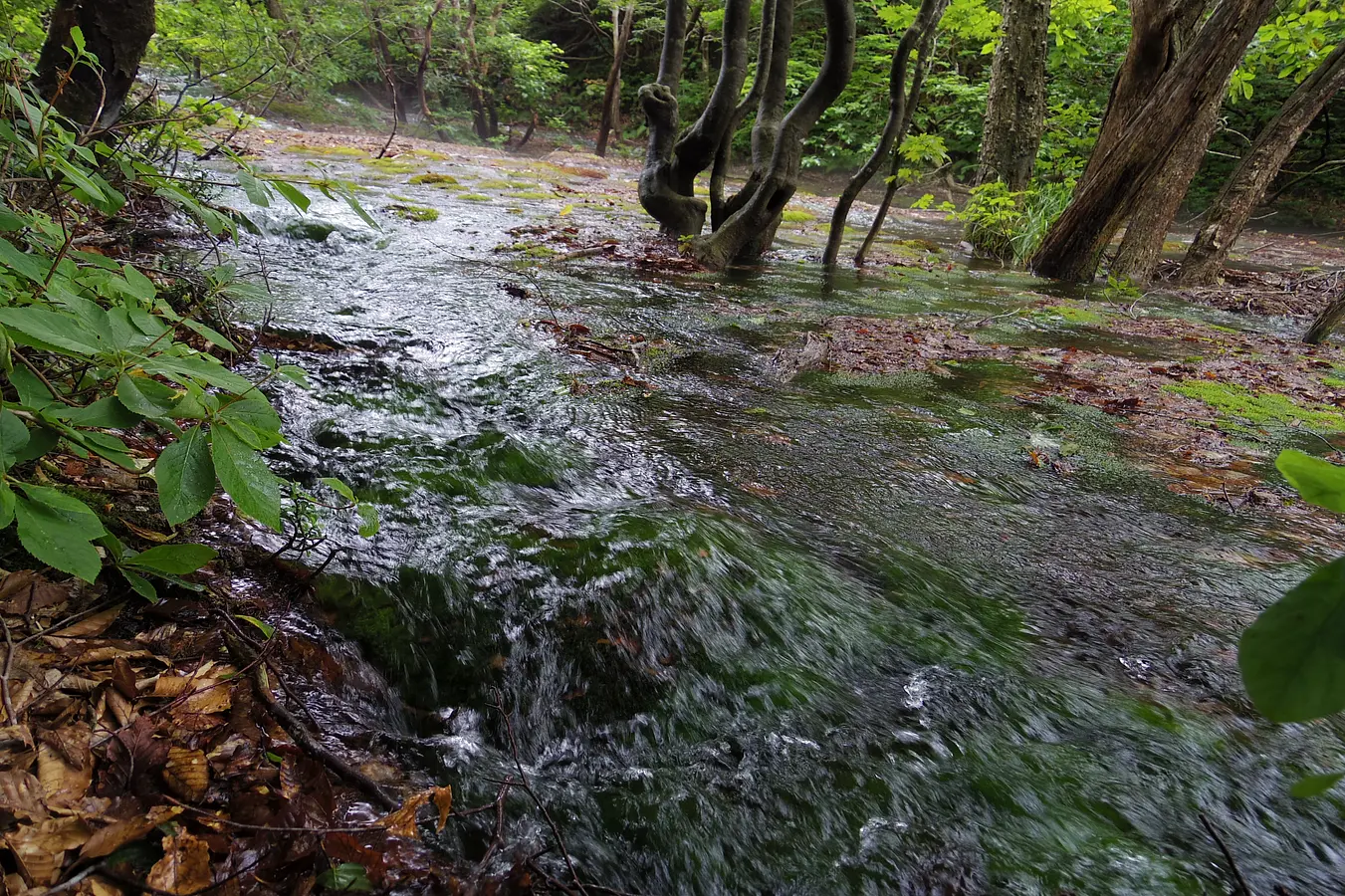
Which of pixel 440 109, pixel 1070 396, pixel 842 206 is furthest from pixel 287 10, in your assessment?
pixel 1070 396

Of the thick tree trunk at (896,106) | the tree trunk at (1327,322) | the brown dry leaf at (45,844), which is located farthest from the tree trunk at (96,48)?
the tree trunk at (1327,322)

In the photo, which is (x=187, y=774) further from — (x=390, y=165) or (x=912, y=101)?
(x=390, y=165)

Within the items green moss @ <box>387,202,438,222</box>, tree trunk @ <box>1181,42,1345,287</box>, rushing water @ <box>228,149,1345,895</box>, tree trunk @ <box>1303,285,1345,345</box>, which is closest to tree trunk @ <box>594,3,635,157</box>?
green moss @ <box>387,202,438,222</box>

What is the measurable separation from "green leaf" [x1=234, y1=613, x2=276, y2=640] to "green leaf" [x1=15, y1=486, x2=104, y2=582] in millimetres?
498

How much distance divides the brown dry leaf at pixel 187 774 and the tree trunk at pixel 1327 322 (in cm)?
785

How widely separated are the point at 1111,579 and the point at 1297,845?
3.39ft

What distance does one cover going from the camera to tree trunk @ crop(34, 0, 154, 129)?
133 inches

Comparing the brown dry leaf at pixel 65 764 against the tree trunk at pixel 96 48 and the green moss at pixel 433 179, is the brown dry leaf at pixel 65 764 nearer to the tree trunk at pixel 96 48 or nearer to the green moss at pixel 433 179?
the tree trunk at pixel 96 48

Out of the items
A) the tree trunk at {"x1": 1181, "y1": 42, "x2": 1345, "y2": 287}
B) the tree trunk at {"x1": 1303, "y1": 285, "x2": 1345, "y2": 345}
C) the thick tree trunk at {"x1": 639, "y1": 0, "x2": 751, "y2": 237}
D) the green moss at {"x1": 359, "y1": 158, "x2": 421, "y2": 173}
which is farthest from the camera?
the green moss at {"x1": 359, "y1": 158, "x2": 421, "y2": 173}

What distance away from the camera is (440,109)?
2195 centimetres

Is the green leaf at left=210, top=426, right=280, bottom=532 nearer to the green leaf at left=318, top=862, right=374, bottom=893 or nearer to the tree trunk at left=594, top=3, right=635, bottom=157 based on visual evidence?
the green leaf at left=318, top=862, right=374, bottom=893

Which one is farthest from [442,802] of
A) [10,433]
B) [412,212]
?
[412,212]

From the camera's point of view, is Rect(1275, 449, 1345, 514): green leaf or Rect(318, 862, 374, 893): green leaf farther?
Rect(318, 862, 374, 893): green leaf

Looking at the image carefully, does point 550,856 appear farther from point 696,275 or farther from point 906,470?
point 696,275
